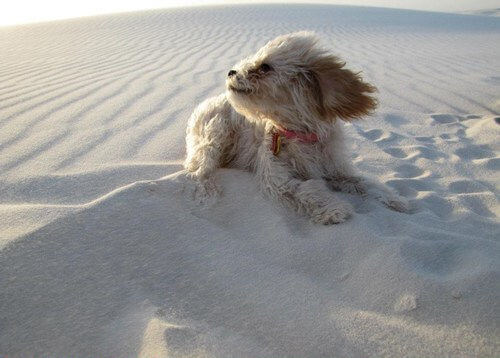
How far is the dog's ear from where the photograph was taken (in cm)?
237

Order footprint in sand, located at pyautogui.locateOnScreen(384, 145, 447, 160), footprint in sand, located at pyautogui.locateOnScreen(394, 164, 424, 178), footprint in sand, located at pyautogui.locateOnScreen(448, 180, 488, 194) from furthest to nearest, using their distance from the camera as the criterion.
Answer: footprint in sand, located at pyautogui.locateOnScreen(384, 145, 447, 160) < footprint in sand, located at pyautogui.locateOnScreen(394, 164, 424, 178) < footprint in sand, located at pyautogui.locateOnScreen(448, 180, 488, 194)

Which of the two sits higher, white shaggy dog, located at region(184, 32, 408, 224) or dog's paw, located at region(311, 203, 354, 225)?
white shaggy dog, located at region(184, 32, 408, 224)

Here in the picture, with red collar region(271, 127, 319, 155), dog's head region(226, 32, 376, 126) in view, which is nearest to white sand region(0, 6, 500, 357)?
red collar region(271, 127, 319, 155)

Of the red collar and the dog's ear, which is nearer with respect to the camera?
the dog's ear

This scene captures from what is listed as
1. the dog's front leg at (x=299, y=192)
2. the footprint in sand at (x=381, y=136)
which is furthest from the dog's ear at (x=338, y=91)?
the footprint in sand at (x=381, y=136)

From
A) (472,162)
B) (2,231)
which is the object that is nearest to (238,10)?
(472,162)

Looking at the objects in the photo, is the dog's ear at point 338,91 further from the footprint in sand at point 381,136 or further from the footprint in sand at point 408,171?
the footprint in sand at point 381,136

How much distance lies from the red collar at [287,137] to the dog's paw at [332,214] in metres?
0.54

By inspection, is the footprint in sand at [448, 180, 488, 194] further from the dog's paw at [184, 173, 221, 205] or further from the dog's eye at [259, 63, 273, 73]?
the dog's paw at [184, 173, 221, 205]

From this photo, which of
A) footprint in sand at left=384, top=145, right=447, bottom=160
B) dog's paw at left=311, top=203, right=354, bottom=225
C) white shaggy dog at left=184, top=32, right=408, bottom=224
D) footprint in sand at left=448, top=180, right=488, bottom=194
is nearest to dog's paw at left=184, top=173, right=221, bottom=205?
white shaggy dog at left=184, top=32, right=408, bottom=224

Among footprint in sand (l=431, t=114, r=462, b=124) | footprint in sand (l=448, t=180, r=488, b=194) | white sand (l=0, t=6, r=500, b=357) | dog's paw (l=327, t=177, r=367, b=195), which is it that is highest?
white sand (l=0, t=6, r=500, b=357)

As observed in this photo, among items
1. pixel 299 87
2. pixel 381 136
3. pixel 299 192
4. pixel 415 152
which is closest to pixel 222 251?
pixel 299 192

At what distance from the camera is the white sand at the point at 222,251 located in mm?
1521

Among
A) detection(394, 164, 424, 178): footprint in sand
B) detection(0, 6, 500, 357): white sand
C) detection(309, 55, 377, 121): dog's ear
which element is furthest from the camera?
detection(394, 164, 424, 178): footprint in sand
